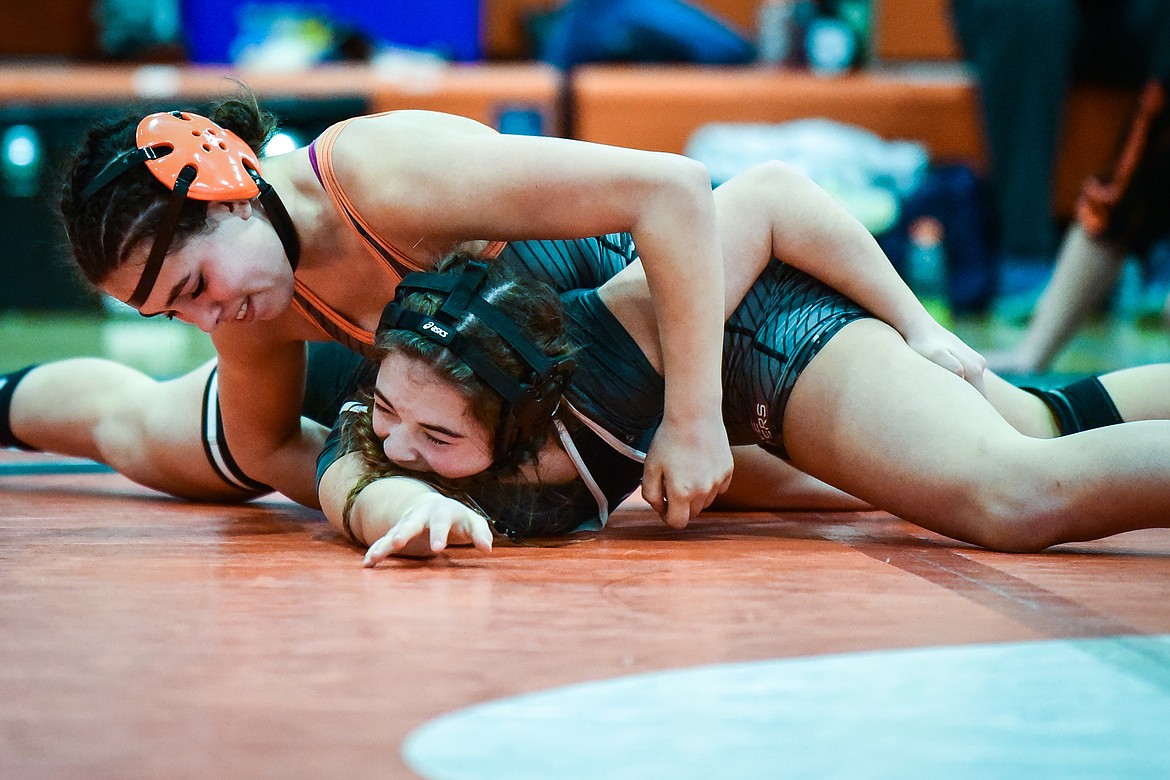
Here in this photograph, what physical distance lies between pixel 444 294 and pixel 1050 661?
84cm

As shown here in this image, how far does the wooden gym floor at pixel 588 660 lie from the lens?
0.97 metres

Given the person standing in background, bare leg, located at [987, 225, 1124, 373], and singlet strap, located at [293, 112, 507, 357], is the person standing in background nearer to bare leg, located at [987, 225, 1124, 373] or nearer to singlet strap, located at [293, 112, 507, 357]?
bare leg, located at [987, 225, 1124, 373]

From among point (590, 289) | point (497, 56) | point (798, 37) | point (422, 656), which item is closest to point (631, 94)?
point (798, 37)

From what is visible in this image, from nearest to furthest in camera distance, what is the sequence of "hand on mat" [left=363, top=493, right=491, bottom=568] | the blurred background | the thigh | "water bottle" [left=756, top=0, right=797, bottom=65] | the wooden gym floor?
1. the wooden gym floor
2. "hand on mat" [left=363, top=493, right=491, bottom=568]
3. the thigh
4. the blurred background
5. "water bottle" [left=756, top=0, right=797, bottom=65]

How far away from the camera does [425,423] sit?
1.64m

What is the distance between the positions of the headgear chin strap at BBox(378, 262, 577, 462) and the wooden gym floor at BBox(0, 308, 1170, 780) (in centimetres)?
18

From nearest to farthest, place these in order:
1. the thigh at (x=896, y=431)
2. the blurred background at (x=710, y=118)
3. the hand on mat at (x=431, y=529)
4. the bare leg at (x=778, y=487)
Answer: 1. the hand on mat at (x=431, y=529)
2. the thigh at (x=896, y=431)
3. the bare leg at (x=778, y=487)
4. the blurred background at (x=710, y=118)

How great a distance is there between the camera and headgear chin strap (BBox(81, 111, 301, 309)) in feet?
5.55

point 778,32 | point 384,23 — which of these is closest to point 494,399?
point 778,32

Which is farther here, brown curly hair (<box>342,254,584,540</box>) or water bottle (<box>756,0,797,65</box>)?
water bottle (<box>756,0,797,65</box>)

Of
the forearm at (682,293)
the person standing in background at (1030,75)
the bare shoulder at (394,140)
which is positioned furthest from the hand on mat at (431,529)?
the person standing in background at (1030,75)

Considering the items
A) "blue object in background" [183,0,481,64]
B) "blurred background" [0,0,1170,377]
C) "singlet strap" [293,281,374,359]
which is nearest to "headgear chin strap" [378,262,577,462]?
"singlet strap" [293,281,374,359]

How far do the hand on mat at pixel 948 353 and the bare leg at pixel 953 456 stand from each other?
0.03 metres

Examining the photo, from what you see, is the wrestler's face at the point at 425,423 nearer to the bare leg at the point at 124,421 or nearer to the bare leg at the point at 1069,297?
the bare leg at the point at 124,421
